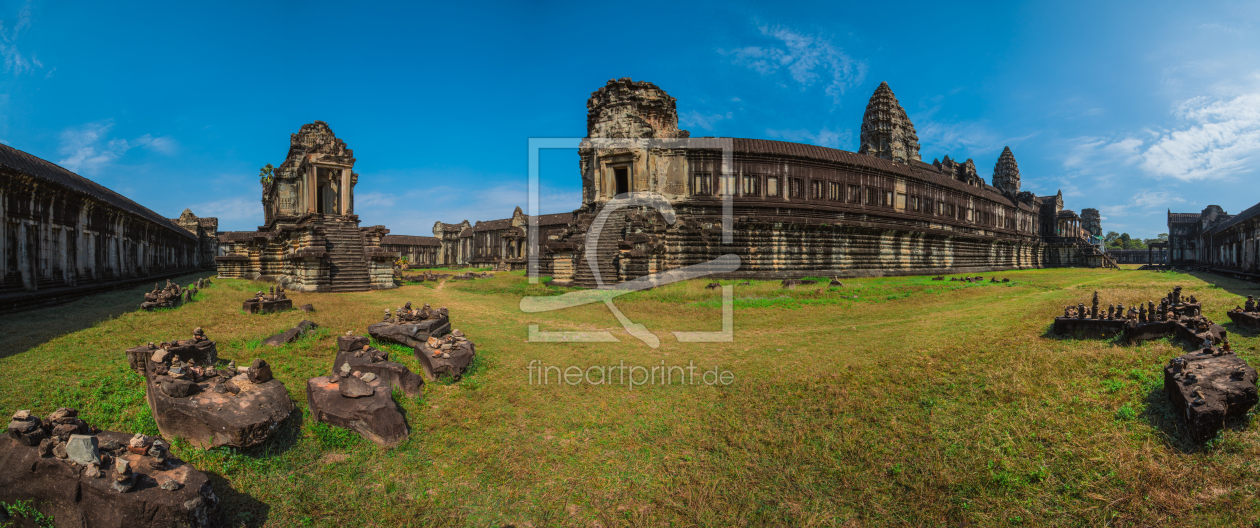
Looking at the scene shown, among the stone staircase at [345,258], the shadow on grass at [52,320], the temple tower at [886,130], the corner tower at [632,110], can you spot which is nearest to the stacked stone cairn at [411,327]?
the shadow on grass at [52,320]

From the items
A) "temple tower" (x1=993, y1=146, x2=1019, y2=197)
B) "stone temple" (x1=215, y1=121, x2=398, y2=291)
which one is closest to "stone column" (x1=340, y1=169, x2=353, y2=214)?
"stone temple" (x1=215, y1=121, x2=398, y2=291)

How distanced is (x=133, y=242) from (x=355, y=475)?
31.3m

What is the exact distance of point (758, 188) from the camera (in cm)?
2814

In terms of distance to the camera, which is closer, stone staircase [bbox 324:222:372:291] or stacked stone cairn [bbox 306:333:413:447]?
stacked stone cairn [bbox 306:333:413:447]

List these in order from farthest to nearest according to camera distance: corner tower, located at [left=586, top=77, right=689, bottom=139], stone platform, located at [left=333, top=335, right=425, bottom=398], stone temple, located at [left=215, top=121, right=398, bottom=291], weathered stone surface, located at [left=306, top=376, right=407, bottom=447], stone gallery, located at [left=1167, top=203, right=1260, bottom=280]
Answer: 1. corner tower, located at [left=586, top=77, right=689, bottom=139]
2. stone temple, located at [left=215, top=121, right=398, bottom=291]
3. stone gallery, located at [left=1167, top=203, right=1260, bottom=280]
4. stone platform, located at [left=333, top=335, right=425, bottom=398]
5. weathered stone surface, located at [left=306, top=376, right=407, bottom=447]

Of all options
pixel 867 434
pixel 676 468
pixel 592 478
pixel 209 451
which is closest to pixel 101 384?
pixel 209 451

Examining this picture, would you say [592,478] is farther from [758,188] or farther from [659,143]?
[758,188]

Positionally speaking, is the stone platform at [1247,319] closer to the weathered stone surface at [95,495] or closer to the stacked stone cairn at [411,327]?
the weathered stone surface at [95,495]

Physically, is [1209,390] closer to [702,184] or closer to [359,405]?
[359,405]

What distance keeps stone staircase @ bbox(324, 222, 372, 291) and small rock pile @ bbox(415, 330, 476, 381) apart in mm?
17290

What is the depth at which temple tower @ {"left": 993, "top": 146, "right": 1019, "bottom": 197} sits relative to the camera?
184 feet

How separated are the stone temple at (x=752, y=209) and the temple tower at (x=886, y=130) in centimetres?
519

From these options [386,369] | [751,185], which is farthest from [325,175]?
[386,369]

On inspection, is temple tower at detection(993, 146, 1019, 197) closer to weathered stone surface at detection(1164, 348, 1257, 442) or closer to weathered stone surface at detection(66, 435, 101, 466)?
weathered stone surface at detection(1164, 348, 1257, 442)
